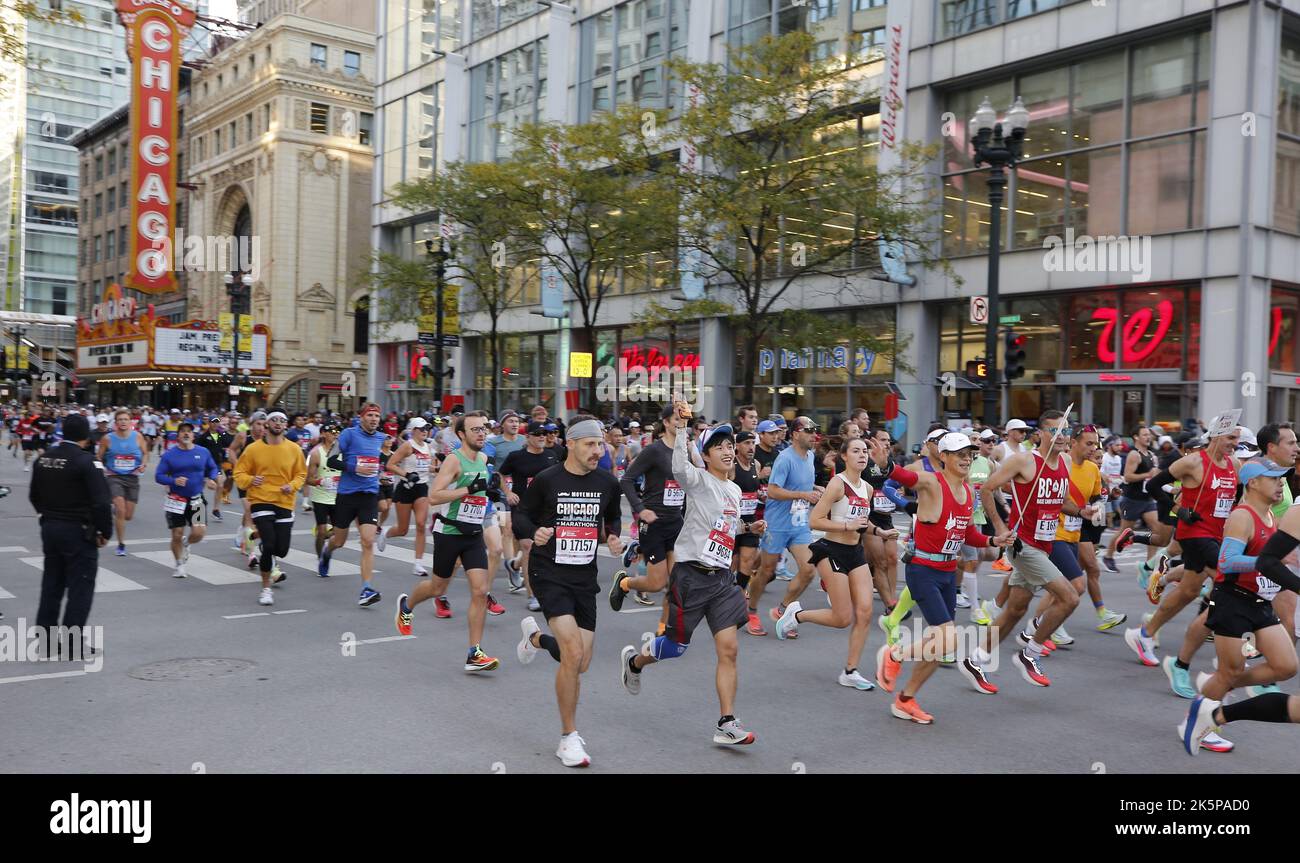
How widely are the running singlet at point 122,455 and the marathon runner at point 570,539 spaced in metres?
10.5

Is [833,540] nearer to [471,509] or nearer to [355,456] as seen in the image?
[471,509]

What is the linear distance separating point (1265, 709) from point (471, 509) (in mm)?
5786

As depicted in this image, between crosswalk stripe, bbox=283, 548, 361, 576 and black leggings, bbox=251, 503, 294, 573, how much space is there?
1677mm

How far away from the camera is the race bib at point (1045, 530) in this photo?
8.38 metres

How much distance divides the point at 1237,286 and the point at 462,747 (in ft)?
68.7

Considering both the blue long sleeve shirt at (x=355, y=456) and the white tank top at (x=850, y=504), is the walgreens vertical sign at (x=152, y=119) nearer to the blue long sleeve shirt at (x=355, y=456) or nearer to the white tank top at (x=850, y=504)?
the blue long sleeve shirt at (x=355, y=456)

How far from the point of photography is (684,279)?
30578 millimetres

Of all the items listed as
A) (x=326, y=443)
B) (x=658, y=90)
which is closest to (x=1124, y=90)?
(x=658, y=90)

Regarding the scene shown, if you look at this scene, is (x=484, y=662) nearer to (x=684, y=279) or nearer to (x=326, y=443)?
(x=326, y=443)

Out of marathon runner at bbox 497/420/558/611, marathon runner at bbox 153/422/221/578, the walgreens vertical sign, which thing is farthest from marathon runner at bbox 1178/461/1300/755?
Answer: the walgreens vertical sign

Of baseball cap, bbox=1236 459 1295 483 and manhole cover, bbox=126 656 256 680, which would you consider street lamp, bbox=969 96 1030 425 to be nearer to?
baseball cap, bbox=1236 459 1295 483

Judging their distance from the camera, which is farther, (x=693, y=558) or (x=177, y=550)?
(x=177, y=550)

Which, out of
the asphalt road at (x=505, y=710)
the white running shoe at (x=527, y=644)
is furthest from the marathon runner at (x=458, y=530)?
the white running shoe at (x=527, y=644)

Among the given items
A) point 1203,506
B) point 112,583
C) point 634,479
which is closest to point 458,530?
point 634,479
